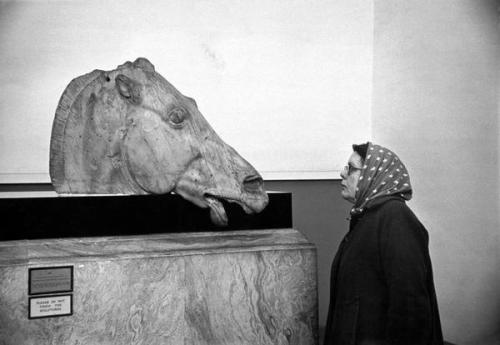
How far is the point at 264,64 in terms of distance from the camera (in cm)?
435

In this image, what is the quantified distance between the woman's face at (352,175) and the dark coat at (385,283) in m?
0.19

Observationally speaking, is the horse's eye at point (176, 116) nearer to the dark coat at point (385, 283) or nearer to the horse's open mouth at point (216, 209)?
the horse's open mouth at point (216, 209)

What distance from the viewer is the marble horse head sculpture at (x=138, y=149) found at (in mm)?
2879

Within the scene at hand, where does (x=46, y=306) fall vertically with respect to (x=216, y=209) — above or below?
below

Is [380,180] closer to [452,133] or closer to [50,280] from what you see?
[452,133]

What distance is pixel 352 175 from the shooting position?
2.80 metres

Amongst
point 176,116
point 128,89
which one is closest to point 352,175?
point 176,116

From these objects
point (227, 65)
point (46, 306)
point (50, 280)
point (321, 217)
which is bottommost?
point (46, 306)

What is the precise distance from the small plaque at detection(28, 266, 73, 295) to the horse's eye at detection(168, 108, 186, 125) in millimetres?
846

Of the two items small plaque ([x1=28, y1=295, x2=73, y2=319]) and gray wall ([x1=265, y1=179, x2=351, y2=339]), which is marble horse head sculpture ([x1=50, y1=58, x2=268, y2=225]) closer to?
small plaque ([x1=28, y1=295, x2=73, y2=319])

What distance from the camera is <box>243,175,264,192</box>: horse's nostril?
2.93m

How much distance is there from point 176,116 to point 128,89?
27 cm

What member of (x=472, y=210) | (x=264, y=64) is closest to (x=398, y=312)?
(x=472, y=210)

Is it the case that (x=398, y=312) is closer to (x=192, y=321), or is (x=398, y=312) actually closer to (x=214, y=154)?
(x=192, y=321)
